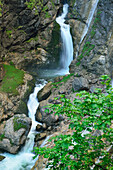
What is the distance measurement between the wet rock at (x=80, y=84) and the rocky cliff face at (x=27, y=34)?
8.21 meters

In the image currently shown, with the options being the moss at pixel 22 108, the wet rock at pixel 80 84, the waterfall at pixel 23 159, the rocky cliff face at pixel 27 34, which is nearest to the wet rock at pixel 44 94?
the moss at pixel 22 108

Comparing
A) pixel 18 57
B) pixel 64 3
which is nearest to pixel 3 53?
pixel 18 57

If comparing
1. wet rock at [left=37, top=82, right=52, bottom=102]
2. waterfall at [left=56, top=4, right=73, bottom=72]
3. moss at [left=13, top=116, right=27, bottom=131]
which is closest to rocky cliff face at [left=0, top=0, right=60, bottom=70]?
waterfall at [left=56, top=4, right=73, bottom=72]

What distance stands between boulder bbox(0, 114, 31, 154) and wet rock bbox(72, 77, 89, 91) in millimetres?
4291

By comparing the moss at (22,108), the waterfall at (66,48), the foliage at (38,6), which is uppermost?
the foliage at (38,6)

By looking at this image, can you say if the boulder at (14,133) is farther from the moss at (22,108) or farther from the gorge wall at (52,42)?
the moss at (22,108)

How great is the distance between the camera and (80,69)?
42.9 ft

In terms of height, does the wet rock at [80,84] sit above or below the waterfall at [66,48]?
below

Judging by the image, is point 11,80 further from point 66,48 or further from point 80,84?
point 66,48

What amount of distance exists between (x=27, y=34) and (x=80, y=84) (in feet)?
33.8

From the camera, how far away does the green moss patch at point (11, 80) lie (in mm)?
12325

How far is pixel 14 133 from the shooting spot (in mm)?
9109

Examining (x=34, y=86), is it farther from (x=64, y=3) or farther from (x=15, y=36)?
(x=64, y=3)

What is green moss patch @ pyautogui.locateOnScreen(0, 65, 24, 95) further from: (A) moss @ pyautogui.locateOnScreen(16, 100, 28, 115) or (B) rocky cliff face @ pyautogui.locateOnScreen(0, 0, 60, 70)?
(B) rocky cliff face @ pyautogui.locateOnScreen(0, 0, 60, 70)
